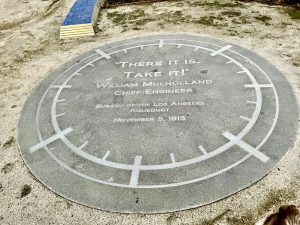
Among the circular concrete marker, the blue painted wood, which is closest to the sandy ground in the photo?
the circular concrete marker

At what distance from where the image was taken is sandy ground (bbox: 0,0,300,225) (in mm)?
8945

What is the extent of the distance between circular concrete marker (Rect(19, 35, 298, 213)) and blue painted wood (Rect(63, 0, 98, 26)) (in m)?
3.76

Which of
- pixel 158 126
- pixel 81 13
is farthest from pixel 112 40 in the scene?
pixel 158 126

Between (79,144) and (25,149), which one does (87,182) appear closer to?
(79,144)

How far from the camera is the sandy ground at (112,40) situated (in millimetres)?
8945

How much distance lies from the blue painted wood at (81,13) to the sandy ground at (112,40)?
74cm

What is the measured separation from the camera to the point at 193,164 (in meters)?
10.1

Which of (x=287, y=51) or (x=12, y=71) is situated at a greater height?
(x=287, y=51)

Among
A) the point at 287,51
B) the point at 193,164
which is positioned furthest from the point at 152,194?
the point at 287,51

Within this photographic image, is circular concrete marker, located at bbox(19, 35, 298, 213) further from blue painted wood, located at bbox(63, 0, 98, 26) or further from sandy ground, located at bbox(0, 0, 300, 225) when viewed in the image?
blue painted wood, located at bbox(63, 0, 98, 26)

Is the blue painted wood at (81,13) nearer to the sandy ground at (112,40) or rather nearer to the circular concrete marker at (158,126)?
the sandy ground at (112,40)

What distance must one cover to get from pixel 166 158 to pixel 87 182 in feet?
7.83

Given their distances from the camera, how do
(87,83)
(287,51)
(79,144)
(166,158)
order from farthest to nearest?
(287,51) → (87,83) → (79,144) → (166,158)

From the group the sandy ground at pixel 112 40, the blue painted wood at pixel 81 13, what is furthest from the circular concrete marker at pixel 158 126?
the blue painted wood at pixel 81 13
